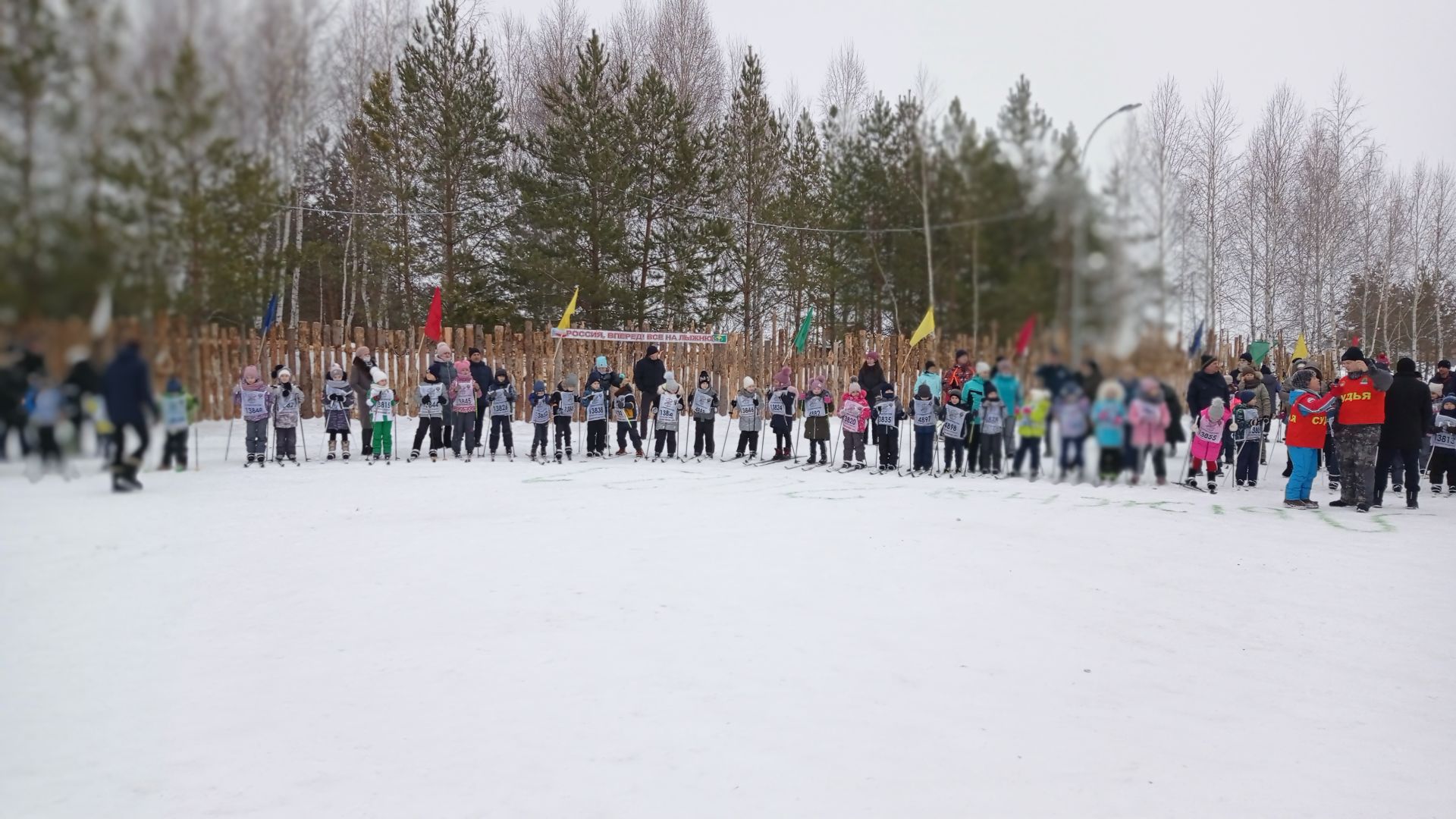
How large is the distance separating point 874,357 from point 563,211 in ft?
79.1

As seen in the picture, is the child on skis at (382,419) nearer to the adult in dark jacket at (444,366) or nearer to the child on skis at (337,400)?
the adult in dark jacket at (444,366)

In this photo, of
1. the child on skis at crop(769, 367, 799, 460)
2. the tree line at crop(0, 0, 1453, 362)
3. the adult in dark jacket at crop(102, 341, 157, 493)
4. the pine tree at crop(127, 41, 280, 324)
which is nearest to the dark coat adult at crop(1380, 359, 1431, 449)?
the child on skis at crop(769, 367, 799, 460)

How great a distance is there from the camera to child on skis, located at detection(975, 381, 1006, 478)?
3244mm

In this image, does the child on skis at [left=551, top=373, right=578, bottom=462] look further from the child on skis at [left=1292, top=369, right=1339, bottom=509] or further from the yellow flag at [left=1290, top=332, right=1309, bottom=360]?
the yellow flag at [left=1290, top=332, right=1309, bottom=360]

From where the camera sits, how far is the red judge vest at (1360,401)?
19.8 metres

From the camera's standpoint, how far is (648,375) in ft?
88.0

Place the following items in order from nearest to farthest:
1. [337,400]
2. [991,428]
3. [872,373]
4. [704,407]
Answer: [991,428] → [872,373] → [337,400] → [704,407]

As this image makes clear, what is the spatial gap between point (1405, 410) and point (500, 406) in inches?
842

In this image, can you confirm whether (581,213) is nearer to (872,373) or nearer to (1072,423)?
(872,373)

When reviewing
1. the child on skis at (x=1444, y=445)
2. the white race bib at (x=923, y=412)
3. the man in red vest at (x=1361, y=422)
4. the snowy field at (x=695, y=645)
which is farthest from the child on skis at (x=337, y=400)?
the snowy field at (x=695, y=645)

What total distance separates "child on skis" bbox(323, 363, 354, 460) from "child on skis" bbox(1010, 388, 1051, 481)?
14.5 ft

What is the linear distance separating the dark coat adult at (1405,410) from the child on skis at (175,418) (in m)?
22.1

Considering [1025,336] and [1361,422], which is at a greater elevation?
[1025,336]

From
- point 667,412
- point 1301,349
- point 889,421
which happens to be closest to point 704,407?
point 667,412
